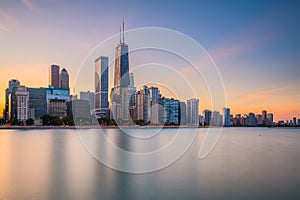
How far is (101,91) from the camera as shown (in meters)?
140

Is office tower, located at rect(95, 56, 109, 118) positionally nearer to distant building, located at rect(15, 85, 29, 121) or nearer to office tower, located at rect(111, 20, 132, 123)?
office tower, located at rect(111, 20, 132, 123)

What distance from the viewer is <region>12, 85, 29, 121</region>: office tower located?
122500 mm

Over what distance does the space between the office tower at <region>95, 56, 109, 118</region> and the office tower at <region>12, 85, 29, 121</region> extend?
33.4 m

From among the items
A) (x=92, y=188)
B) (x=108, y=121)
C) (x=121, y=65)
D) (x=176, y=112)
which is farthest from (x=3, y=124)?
(x=92, y=188)

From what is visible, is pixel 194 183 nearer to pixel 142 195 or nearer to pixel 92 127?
pixel 142 195

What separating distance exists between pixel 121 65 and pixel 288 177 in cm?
10137

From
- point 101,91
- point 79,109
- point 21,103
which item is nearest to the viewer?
point 79,109

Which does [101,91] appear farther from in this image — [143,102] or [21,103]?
[143,102]

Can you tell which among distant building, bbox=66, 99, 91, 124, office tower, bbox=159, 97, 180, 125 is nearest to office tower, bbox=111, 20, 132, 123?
office tower, bbox=159, 97, 180, 125

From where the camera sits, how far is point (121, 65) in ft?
364

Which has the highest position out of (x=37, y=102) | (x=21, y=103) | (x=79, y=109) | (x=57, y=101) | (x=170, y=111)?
(x=57, y=101)

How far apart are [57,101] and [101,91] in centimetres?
2413

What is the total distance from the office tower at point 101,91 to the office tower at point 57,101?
16.0m

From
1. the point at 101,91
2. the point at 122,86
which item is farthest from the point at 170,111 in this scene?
the point at 101,91
